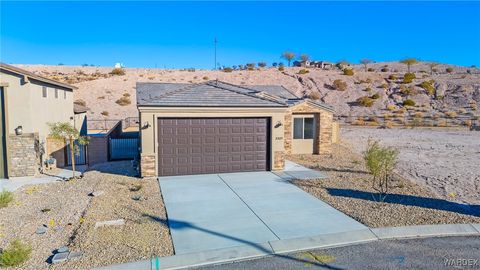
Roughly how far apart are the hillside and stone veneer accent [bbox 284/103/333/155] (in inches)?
1161

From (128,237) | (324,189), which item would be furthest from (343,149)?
(128,237)

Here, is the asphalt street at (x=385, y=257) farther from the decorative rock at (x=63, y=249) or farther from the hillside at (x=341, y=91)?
the hillside at (x=341, y=91)

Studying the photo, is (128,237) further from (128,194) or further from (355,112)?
(355,112)

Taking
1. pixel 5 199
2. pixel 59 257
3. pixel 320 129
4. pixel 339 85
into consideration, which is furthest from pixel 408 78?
pixel 59 257

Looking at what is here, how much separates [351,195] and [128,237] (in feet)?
24.1

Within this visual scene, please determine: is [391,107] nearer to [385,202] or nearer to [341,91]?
[341,91]

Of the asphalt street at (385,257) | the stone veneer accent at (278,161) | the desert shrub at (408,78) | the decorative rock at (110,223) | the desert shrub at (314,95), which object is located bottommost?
the asphalt street at (385,257)

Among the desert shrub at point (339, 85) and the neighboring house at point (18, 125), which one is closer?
the neighboring house at point (18, 125)

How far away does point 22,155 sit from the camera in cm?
1473

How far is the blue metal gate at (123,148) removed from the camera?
62.1 ft

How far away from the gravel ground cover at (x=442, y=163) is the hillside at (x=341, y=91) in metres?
21.7

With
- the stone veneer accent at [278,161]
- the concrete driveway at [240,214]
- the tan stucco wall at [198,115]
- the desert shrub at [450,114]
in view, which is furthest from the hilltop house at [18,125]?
the desert shrub at [450,114]

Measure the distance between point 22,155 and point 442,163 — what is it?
2013 cm

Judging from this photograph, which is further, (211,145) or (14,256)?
(211,145)
